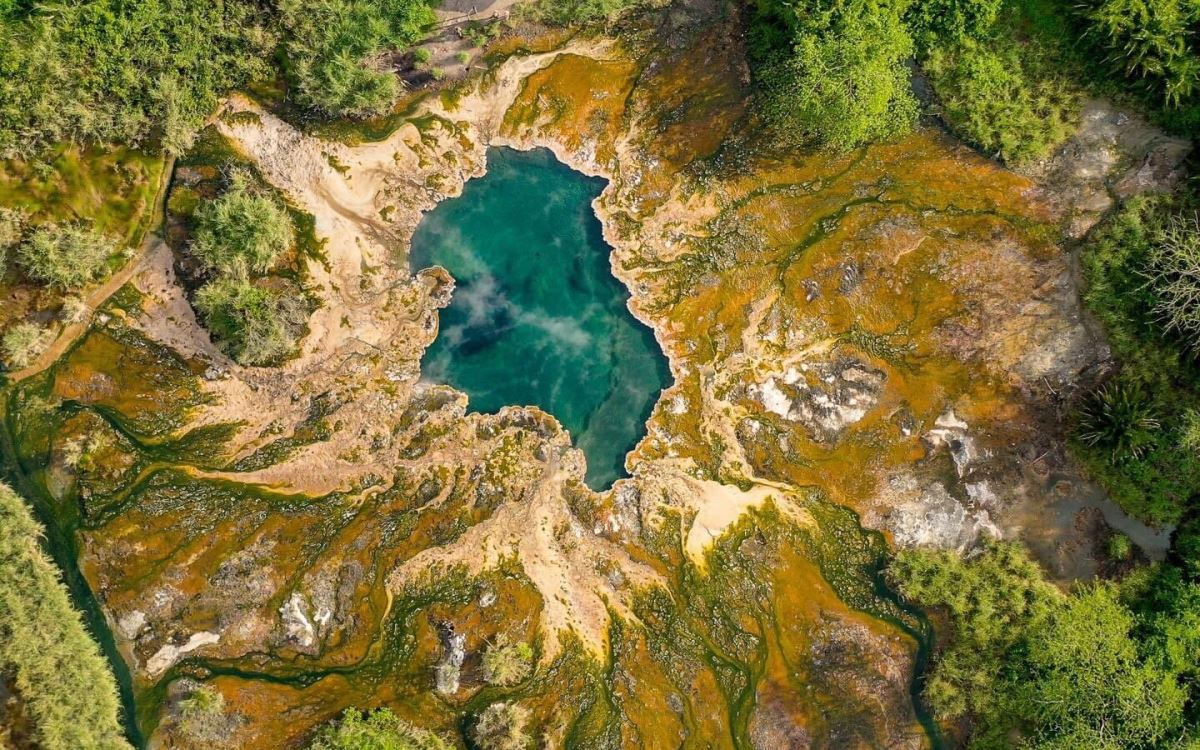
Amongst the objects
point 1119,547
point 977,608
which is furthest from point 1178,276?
point 977,608

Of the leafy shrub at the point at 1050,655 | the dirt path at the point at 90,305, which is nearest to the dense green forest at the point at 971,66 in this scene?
the leafy shrub at the point at 1050,655

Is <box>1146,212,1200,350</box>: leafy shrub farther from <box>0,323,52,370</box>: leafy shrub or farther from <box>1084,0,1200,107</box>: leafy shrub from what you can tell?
<box>0,323,52,370</box>: leafy shrub

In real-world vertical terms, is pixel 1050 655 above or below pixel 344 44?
below

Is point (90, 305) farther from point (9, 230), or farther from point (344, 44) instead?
point (344, 44)

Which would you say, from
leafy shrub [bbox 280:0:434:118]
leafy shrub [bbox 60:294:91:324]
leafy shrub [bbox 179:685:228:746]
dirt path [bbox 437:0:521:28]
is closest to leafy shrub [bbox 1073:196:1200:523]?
dirt path [bbox 437:0:521:28]

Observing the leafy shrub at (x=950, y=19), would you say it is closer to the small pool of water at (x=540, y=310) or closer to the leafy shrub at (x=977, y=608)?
the small pool of water at (x=540, y=310)

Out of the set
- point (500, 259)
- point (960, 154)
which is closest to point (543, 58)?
point (500, 259)
